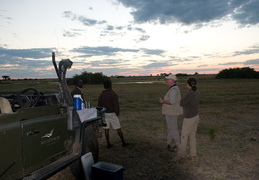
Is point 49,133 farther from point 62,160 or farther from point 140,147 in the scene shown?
point 140,147

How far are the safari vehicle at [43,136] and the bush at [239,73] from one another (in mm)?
70424

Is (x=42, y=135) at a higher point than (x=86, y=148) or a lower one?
higher

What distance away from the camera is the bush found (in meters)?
66.8

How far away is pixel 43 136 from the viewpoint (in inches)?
135

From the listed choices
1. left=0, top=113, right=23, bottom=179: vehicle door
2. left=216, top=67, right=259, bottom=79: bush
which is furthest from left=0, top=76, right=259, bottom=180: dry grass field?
left=216, top=67, right=259, bottom=79: bush

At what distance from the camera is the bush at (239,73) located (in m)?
66.8

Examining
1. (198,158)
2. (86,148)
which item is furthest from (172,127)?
(86,148)

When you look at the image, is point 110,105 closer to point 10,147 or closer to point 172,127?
point 172,127

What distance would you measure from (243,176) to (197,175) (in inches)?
35.6

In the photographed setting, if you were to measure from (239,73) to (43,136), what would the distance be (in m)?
72.5

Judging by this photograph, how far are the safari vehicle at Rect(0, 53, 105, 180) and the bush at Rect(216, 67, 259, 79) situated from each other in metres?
70.4

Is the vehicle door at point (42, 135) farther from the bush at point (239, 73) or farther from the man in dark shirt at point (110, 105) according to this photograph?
the bush at point (239, 73)

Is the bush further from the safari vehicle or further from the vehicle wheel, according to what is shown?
the safari vehicle

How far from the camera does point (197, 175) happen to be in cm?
486
